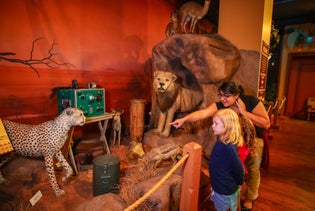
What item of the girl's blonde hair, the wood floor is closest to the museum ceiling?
the wood floor

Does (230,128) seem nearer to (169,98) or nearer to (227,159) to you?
(227,159)

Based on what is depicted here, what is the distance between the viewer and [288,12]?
6598 mm

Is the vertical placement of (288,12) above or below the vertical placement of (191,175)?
above

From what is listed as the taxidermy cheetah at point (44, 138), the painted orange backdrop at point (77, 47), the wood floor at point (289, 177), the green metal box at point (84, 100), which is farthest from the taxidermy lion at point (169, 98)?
the wood floor at point (289, 177)

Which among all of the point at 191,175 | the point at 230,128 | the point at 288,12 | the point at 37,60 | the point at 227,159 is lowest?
the point at 191,175

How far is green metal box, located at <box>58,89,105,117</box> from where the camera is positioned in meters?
2.56

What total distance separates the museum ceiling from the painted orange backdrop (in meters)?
1.61

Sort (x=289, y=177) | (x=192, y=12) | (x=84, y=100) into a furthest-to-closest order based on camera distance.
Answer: (x=192, y=12) < (x=289, y=177) < (x=84, y=100)

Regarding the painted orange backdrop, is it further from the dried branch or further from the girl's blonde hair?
the girl's blonde hair

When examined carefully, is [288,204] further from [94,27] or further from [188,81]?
[94,27]

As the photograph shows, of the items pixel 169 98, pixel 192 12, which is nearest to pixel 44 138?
pixel 169 98

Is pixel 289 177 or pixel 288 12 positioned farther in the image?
pixel 288 12

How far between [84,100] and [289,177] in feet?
10.9

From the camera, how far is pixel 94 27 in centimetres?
339
